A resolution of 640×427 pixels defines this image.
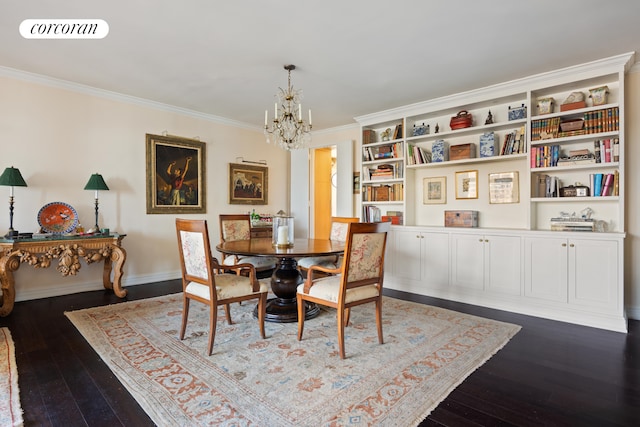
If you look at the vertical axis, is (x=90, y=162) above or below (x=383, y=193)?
above

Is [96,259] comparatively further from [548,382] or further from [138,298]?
[548,382]

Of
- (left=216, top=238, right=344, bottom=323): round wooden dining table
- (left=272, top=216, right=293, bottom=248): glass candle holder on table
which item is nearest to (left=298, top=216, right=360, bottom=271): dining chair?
(left=216, top=238, right=344, bottom=323): round wooden dining table

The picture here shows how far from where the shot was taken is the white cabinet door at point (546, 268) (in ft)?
10.6

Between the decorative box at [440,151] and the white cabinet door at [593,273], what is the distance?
1.72m

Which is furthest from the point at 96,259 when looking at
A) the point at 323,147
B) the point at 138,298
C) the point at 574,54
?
the point at 574,54

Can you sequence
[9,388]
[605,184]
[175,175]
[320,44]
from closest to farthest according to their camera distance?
[9,388]
[320,44]
[605,184]
[175,175]

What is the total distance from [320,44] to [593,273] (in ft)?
10.9

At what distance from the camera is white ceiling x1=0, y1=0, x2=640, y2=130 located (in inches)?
94.7

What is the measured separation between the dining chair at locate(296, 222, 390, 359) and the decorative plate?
3093mm

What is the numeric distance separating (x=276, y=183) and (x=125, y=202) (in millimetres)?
2644

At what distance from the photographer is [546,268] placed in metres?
3.34

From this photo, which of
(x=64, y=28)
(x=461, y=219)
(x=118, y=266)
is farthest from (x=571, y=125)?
(x=118, y=266)

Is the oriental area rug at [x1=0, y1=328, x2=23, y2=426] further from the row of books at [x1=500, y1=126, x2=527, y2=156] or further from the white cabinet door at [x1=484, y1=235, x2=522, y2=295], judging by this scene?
the row of books at [x1=500, y1=126, x2=527, y2=156]

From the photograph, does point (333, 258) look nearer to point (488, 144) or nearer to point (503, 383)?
point (503, 383)
